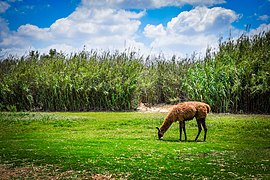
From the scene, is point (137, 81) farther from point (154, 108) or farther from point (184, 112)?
point (184, 112)

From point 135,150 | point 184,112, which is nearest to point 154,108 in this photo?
point 184,112

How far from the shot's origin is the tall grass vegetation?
2475cm

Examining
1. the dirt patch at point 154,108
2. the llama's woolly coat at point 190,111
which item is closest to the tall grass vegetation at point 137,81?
the dirt patch at point 154,108

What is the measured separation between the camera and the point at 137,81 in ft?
95.5

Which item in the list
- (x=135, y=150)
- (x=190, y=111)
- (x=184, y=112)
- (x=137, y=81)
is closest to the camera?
(x=135, y=150)

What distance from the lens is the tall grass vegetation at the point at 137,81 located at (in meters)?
24.8

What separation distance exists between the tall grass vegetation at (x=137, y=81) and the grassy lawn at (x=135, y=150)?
5.10m

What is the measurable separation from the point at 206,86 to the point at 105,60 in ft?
31.9

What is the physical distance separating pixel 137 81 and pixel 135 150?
55.0ft

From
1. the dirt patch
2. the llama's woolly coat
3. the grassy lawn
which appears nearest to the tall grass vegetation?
the dirt patch

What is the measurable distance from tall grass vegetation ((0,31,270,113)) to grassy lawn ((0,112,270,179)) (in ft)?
16.7

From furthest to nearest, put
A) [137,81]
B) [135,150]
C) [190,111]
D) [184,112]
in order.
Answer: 1. [137,81]
2. [184,112]
3. [190,111]
4. [135,150]

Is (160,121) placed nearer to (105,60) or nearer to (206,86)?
(206,86)

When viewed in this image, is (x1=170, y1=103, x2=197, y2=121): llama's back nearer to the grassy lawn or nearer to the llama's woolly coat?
the llama's woolly coat
